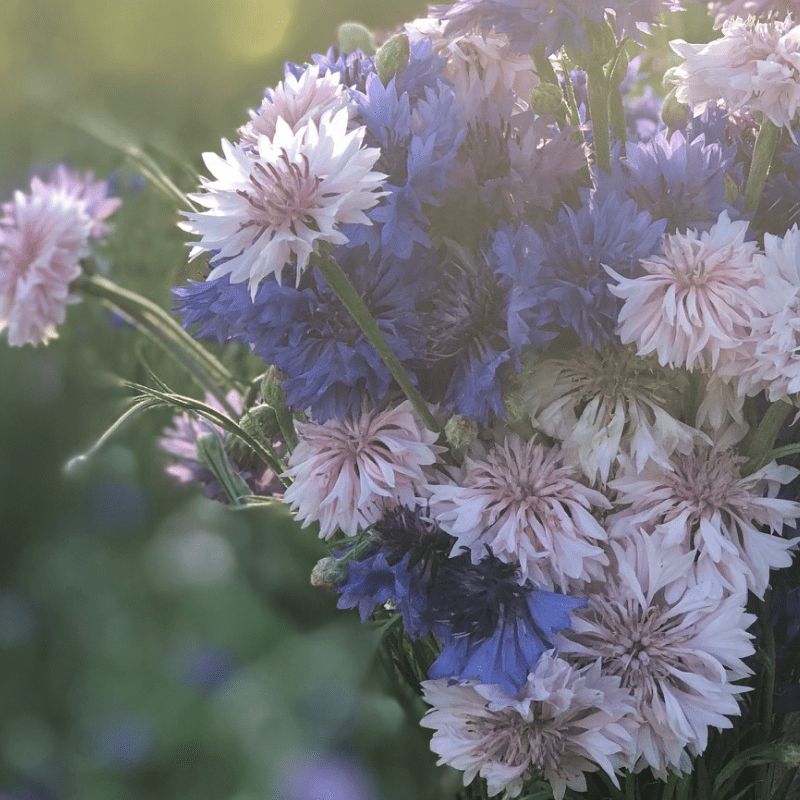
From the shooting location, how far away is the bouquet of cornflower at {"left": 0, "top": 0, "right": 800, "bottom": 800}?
304 mm

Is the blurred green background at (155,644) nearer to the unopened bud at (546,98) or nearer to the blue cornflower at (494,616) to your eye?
the blue cornflower at (494,616)

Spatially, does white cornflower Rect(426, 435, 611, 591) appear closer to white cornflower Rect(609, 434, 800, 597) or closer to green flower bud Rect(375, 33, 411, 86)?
white cornflower Rect(609, 434, 800, 597)

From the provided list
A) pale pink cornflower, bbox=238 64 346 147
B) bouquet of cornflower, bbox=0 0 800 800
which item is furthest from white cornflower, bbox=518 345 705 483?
pale pink cornflower, bbox=238 64 346 147

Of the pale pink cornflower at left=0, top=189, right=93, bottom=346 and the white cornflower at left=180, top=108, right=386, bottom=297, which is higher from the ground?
the pale pink cornflower at left=0, top=189, right=93, bottom=346

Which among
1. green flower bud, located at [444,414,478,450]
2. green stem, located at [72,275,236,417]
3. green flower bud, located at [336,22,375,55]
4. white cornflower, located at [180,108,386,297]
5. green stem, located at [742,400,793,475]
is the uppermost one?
green flower bud, located at [336,22,375,55]

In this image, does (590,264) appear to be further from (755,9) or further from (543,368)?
(755,9)

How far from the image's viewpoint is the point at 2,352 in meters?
0.46

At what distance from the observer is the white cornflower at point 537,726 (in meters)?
0.32

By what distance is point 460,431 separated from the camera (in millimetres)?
314

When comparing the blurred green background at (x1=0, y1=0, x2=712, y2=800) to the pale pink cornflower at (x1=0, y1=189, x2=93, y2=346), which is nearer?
the blurred green background at (x1=0, y1=0, x2=712, y2=800)

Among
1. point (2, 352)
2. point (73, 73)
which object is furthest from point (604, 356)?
point (73, 73)

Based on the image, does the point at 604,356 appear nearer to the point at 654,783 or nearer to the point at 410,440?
the point at 410,440

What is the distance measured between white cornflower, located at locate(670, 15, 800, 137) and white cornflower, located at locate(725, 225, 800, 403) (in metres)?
0.05

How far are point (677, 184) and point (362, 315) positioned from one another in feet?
0.39
